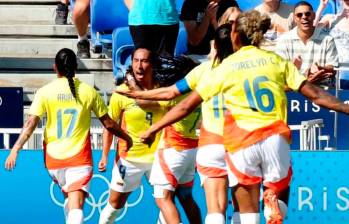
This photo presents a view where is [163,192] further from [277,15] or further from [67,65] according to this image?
[277,15]

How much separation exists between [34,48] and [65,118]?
232 inches

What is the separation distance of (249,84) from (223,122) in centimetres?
112

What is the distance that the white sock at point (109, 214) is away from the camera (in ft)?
36.5

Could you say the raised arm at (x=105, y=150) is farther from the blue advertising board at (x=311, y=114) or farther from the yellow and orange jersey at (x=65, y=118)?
the blue advertising board at (x=311, y=114)

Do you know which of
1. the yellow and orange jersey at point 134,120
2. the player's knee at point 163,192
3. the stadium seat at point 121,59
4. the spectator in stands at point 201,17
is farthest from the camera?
the stadium seat at point 121,59

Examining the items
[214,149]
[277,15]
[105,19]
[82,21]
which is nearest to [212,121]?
[214,149]

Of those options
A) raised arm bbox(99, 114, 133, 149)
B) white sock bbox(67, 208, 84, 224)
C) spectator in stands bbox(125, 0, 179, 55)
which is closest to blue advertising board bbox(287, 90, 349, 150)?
spectator in stands bbox(125, 0, 179, 55)

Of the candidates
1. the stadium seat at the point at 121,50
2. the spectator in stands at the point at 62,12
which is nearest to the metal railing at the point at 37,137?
the stadium seat at the point at 121,50

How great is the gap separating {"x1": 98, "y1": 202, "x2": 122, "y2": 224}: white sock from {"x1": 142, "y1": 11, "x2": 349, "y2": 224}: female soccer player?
8.35 ft

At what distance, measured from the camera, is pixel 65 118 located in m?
10.3

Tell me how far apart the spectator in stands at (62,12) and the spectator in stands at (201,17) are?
9.19 ft

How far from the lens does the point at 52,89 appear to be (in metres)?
10.3

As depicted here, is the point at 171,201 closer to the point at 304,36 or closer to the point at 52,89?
the point at 52,89

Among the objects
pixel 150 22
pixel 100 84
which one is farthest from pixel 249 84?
pixel 100 84
